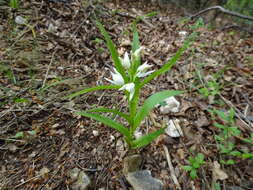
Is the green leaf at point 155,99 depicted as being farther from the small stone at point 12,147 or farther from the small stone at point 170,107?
the small stone at point 12,147

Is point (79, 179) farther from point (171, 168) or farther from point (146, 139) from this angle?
point (171, 168)

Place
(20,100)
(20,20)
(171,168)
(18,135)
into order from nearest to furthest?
(171,168) < (18,135) < (20,100) < (20,20)

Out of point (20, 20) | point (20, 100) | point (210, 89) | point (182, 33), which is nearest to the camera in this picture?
point (20, 100)

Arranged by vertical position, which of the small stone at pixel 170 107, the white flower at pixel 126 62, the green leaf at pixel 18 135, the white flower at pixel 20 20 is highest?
the white flower at pixel 126 62

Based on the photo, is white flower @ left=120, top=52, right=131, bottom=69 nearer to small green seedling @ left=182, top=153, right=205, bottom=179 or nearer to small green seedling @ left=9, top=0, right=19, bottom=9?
small green seedling @ left=182, top=153, right=205, bottom=179

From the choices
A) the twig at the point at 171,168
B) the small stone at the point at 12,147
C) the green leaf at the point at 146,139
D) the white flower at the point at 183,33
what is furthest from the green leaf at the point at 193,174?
the white flower at the point at 183,33

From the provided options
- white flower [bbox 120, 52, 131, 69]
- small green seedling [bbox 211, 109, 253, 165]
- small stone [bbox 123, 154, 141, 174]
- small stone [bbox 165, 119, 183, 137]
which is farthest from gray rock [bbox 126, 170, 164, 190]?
white flower [bbox 120, 52, 131, 69]

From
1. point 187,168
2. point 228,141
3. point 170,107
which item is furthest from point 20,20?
point 228,141
